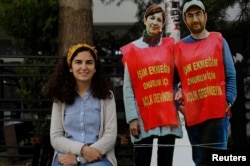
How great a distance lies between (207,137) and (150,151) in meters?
0.54

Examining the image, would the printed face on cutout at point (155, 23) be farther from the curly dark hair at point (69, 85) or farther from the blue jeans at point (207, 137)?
the blue jeans at point (207, 137)

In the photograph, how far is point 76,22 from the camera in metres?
5.50

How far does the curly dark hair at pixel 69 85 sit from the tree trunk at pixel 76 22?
1.78 metres

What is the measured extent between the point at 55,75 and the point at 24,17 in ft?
7.52

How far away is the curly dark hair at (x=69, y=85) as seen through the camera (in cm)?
357

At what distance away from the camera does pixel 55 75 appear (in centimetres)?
375

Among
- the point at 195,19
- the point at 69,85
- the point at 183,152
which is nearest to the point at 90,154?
the point at 69,85

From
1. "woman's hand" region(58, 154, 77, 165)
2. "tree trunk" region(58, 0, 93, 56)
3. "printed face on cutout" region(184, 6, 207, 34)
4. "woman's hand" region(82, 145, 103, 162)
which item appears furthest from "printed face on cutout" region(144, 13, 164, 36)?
"tree trunk" region(58, 0, 93, 56)

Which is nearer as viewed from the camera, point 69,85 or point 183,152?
point 69,85

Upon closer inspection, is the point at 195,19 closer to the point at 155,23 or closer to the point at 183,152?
the point at 155,23

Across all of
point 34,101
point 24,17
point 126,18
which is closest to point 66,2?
point 24,17

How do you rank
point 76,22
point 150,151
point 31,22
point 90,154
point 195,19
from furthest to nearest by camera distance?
point 31,22
point 76,22
point 150,151
point 195,19
point 90,154

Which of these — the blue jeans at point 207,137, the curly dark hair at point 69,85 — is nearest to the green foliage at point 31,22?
the curly dark hair at point 69,85

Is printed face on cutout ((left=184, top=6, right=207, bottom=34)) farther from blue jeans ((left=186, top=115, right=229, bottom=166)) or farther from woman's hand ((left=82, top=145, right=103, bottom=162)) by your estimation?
woman's hand ((left=82, top=145, right=103, bottom=162))
